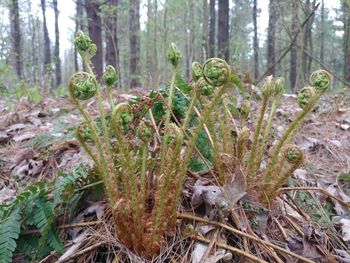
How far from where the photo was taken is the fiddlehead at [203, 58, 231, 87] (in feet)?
3.49

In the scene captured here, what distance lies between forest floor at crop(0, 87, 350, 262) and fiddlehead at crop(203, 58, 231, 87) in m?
0.57

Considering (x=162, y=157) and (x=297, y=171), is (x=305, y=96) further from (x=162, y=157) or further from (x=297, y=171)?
(x=297, y=171)

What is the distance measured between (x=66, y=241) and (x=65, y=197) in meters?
0.17

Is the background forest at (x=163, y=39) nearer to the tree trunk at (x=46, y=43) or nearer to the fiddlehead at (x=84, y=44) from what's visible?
the tree trunk at (x=46, y=43)

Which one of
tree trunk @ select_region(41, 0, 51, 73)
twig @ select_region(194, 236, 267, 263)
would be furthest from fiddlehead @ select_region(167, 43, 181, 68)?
tree trunk @ select_region(41, 0, 51, 73)

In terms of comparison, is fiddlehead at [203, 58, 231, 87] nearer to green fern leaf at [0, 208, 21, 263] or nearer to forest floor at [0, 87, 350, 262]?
forest floor at [0, 87, 350, 262]

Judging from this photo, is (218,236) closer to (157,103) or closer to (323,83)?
(323,83)

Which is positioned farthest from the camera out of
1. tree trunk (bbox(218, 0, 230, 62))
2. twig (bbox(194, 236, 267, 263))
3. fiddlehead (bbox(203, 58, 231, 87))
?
tree trunk (bbox(218, 0, 230, 62))

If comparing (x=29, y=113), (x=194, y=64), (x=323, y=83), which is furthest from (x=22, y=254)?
(x=29, y=113)

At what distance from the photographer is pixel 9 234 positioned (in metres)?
1.25

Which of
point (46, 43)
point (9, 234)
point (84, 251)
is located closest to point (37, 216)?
point (9, 234)

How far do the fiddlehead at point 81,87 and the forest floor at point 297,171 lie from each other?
0.51 meters

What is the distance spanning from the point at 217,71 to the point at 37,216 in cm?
85

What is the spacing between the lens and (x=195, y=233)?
1274 millimetres
